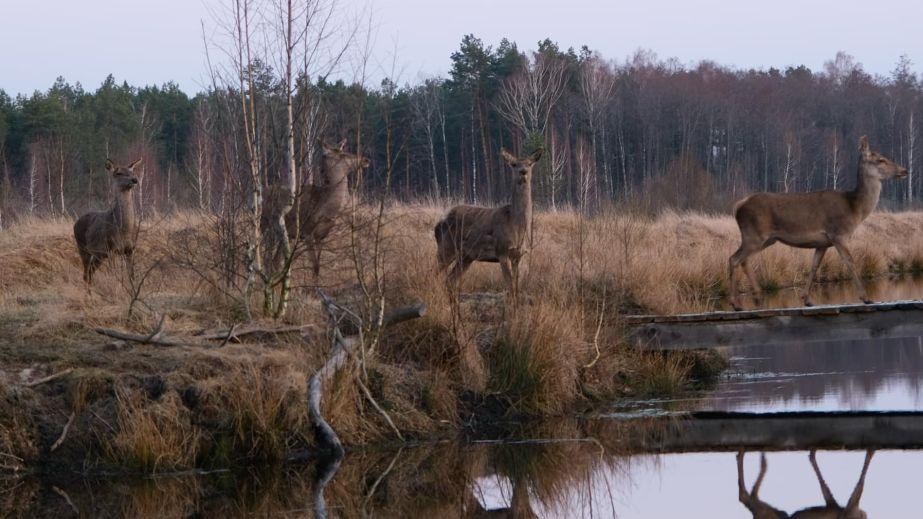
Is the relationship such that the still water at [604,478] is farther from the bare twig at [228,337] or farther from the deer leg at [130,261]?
the deer leg at [130,261]

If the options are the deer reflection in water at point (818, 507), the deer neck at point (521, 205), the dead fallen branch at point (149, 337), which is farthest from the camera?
the deer neck at point (521, 205)

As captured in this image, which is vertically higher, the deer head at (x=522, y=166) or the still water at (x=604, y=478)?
the deer head at (x=522, y=166)

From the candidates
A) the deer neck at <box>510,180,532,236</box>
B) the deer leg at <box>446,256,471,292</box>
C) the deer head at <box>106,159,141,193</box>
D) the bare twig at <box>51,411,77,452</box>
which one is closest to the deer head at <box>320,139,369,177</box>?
the deer leg at <box>446,256,471,292</box>

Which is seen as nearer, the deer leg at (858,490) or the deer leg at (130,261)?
the deer leg at (858,490)

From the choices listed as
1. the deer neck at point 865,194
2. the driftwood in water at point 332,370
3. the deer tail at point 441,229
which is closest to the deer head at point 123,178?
the deer tail at point 441,229

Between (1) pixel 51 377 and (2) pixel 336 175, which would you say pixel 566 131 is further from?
(1) pixel 51 377

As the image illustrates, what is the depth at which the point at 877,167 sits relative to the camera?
16469mm

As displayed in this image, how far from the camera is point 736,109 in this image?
67000 millimetres

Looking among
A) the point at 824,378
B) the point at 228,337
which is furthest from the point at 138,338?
the point at 824,378

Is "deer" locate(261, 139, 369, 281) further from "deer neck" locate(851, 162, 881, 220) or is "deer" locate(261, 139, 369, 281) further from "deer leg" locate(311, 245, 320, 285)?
"deer neck" locate(851, 162, 881, 220)

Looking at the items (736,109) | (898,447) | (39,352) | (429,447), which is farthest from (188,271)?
(736,109)

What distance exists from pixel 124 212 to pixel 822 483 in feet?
31.8

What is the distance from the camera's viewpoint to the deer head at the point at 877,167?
16.4m

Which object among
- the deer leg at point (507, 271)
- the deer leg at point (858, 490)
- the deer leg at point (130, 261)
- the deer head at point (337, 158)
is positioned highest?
the deer head at point (337, 158)
